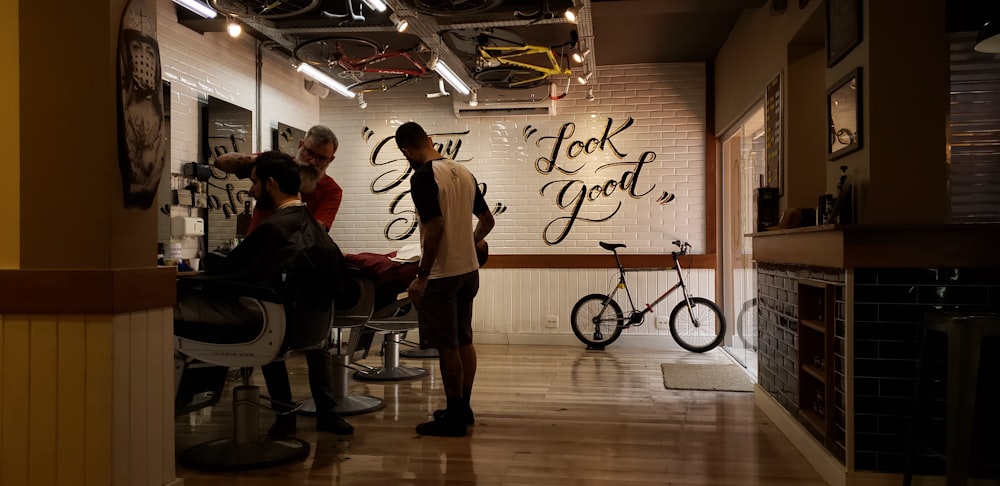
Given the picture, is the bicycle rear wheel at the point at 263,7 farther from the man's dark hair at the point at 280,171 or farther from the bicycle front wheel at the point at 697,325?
the bicycle front wheel at the point at 697,325

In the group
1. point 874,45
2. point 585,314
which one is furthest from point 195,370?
point 585,314

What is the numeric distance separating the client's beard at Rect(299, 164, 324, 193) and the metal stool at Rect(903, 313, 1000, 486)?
10.4 ft

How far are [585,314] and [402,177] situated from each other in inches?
98.4

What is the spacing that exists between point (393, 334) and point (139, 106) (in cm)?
332

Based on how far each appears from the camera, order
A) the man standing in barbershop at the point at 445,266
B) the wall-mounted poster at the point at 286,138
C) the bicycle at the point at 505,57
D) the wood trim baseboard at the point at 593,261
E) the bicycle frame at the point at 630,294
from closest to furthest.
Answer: the man standing in barbershop at the point at 445,266 < the bicycle at the point at 505,57 < the wall-mounted poster at the point at 286,138 < the bicycle frame at the point at 630,294 < the wood trim baseboard at the point at 593,261

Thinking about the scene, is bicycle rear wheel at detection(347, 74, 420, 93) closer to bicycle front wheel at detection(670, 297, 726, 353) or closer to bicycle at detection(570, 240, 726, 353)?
bicycle at detection(570, 240, 726, 353)

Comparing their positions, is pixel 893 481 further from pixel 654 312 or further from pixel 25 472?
pixel 654 312

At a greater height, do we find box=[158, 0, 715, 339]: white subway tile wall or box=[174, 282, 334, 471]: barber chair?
box=[158, 0, 715, 339]: white subway tile wall

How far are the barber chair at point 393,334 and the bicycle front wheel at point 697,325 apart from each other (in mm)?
2763

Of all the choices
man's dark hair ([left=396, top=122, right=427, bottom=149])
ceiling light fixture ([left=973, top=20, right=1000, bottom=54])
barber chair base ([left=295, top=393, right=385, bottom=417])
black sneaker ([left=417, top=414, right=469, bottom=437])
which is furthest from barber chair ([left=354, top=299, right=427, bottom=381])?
ceiling light fixture ([left=973, top=20, right=1000, bottom=54])

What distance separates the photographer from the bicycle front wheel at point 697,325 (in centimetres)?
705

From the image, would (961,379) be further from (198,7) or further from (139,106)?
(198,7)

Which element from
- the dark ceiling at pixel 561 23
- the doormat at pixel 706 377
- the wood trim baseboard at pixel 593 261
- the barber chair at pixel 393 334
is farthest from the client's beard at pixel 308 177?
the wood trim baseboard at pixel 593 261

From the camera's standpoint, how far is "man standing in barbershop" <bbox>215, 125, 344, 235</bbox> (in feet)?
12.4
